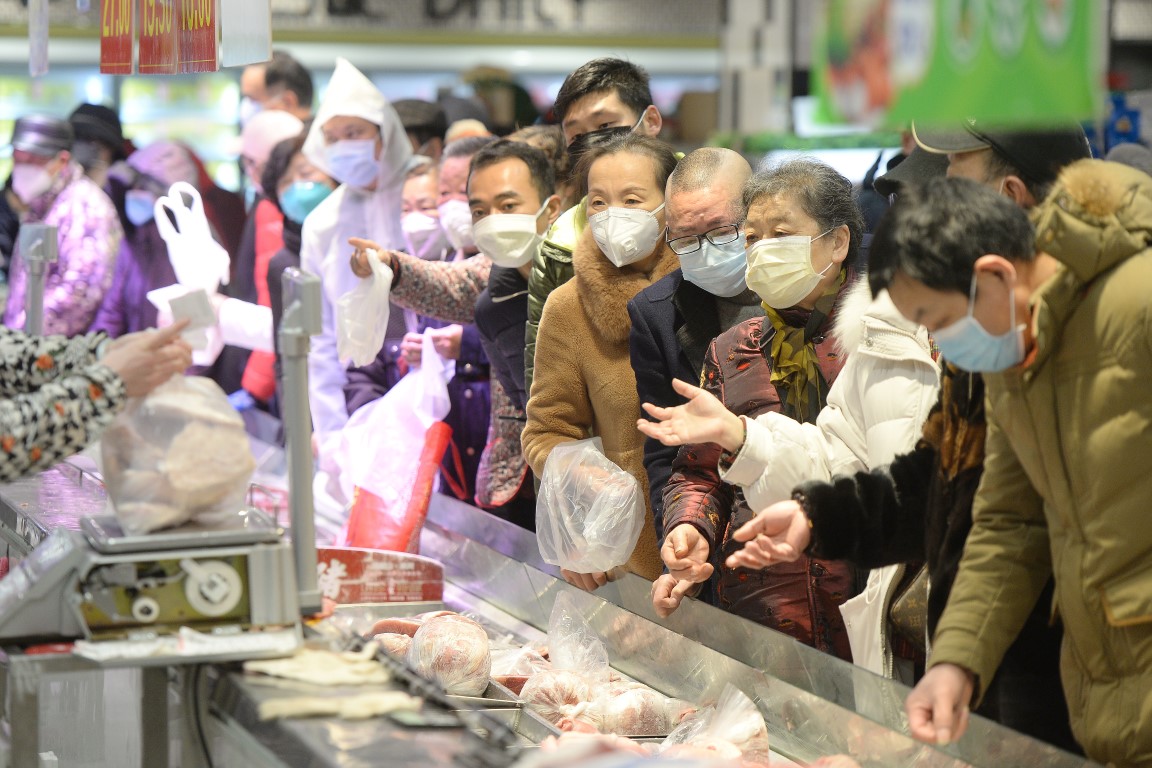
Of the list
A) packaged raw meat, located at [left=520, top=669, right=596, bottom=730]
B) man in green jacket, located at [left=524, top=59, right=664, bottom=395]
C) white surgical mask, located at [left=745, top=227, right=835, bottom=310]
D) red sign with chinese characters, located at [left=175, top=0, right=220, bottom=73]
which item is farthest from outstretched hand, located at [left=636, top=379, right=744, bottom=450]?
red sign with chinese characters, located at [left=175, top=0, right=220, bottom=73]

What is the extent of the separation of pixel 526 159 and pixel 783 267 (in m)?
1.50

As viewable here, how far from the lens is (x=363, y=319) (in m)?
4.59

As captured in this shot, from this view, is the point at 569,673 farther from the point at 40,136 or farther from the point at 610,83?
the point at 40,136

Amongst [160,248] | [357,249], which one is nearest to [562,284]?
[357,249]

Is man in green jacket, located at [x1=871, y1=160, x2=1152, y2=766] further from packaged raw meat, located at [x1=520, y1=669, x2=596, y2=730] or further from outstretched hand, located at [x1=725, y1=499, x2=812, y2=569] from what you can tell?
packaged raw meat, located at [x1=520, y1=669, x2=596, y2=730]

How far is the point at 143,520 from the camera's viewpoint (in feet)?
7.45

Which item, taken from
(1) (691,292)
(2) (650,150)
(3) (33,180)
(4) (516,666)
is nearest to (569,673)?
(4) (516,666)

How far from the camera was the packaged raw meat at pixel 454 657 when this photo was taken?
10.3 ft

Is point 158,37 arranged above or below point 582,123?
above

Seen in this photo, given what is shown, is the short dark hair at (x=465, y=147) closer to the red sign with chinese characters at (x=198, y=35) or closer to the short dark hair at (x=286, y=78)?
the red sign with chinese characters at (x=198, y=35)

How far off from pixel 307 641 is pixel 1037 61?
4.33 ft

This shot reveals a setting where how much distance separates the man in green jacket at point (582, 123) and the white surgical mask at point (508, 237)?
0.36ft

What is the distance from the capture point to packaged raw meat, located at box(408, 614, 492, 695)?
313cm

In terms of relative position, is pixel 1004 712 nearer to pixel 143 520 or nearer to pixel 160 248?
pixel 143 520
